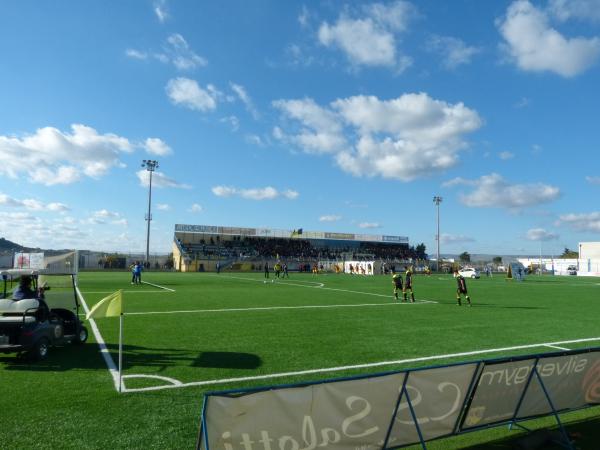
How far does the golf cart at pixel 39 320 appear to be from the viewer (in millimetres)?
7879

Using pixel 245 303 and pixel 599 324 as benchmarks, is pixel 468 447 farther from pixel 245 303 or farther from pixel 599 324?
pixel 245 303

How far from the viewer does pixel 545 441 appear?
4797 millimetres

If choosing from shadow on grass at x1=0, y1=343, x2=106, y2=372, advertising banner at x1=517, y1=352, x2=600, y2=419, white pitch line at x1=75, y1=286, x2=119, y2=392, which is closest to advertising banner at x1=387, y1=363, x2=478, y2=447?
advertising banner at x1=517, y1=352, x2=600, y2=419

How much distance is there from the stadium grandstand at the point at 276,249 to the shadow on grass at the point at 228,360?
54.0 m

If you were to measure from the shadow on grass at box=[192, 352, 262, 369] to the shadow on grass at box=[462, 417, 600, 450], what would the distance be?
14.1 feet

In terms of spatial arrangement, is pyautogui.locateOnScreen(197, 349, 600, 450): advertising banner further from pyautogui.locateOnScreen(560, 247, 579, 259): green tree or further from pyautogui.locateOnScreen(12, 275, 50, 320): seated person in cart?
pyautogui.locateOnScreen(560, 247, 579, 259): green tree

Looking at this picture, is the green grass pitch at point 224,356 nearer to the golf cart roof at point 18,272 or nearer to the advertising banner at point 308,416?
the advertising banner at point 308,416

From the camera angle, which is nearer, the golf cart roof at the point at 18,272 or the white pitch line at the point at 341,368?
the white pitch line at the point at 341,368

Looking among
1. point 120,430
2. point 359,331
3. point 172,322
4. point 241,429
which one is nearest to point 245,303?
point 172,322

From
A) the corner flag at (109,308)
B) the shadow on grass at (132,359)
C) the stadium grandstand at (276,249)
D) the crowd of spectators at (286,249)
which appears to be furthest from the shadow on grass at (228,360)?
the crowd of spectators at (286,249)

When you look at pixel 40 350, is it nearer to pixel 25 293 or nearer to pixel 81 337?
pixel 25 293

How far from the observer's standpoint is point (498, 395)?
475 centimetres

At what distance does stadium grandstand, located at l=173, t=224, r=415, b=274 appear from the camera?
7306 centimetres

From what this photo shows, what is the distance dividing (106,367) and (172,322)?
18.3 feet
